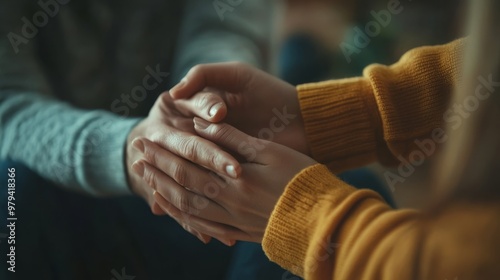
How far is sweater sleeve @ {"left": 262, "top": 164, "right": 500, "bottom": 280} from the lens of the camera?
27 centimetres

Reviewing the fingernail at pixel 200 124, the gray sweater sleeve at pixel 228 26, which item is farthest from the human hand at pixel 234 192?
the gray sweater sleeve at pixel 228 26

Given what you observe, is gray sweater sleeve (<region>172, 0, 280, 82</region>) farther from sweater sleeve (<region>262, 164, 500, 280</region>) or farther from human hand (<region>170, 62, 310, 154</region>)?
sweater sleeve (<region>262, 164, 500, 280</region>)

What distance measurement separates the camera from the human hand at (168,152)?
0.37m

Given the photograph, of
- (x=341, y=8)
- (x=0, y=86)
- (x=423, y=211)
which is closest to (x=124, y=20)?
(x=0, y=86)

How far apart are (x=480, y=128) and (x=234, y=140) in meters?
0.16

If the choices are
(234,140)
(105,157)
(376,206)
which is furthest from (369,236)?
(105,157)

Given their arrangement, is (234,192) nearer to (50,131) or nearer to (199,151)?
(199,151)

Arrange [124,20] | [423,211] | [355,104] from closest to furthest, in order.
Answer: [423,211]
[355,104]
[124,20]

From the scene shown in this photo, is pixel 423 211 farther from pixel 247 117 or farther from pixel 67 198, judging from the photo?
pixel 67 198

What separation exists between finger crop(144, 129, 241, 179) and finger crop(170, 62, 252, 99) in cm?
3

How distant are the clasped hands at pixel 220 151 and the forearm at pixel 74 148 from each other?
17 millimetres

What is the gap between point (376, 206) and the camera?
1.00 feet

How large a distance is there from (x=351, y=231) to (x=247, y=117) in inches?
6.0

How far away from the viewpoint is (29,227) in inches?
16.7
